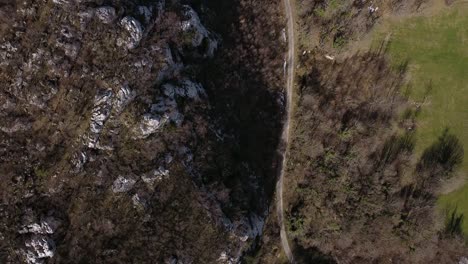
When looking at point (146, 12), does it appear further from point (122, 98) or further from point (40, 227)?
point (40, 227)

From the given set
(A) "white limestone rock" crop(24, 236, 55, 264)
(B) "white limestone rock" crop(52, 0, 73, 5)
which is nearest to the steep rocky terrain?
(A) "white limestone rock" crop(24, 236, 55, 264)

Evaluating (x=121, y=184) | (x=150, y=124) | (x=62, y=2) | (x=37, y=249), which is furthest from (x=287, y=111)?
(x=37, y=249)

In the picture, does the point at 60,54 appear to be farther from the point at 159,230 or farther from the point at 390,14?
the point at 390,14

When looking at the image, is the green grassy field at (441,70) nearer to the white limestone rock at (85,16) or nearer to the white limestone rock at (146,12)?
the white limestone rock at (146,12)

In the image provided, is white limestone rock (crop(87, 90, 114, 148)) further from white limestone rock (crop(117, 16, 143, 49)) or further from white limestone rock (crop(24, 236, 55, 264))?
white limestone rock (crop(24, 236, 55, 264))

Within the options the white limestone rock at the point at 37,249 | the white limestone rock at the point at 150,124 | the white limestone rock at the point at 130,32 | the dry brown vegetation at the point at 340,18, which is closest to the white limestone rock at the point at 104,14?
the white limestone rock at the point at 130,32

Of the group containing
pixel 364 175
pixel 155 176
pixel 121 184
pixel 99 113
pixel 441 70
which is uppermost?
pixel 441 70

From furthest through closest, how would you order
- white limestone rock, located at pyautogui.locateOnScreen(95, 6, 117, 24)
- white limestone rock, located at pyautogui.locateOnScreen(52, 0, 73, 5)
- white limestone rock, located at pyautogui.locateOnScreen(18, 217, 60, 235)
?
white limestone rock, located at pyautogui.locateOnScreen(95, 6, 117, 24) < white limestone rock, located at pyautogui.locateOnScreen(52, 0, 73, 5) < white limestone rock, located at pyautogui.locateOnScreen(18, 217, 60, 235)
